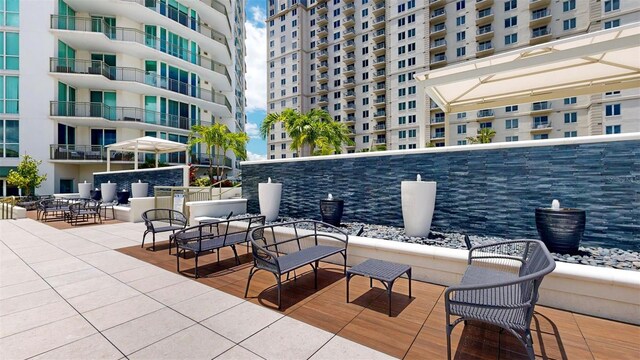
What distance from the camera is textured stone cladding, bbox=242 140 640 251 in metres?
4.71

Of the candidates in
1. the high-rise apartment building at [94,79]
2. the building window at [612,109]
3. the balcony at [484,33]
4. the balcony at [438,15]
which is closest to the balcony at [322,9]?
the balcony at [438,15]

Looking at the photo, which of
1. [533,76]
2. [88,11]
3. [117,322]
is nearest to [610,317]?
[117,322]

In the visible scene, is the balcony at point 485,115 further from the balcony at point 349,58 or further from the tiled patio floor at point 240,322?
the tiled patio floor at point 240,322

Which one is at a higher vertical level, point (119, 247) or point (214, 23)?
point (214, 23)

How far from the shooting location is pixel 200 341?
2.94m

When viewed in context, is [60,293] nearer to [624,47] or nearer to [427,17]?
[624,47]

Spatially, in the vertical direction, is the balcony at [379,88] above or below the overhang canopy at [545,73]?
above

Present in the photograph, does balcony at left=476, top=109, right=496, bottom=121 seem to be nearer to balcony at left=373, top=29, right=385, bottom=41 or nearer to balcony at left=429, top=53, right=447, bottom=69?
balcony at left=429, top=53, right=447, bottom=69

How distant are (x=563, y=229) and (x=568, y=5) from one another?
53073 mm

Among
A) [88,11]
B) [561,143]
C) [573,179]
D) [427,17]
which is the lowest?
[573,179]

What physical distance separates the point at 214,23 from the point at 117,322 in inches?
1421

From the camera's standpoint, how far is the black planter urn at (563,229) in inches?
171

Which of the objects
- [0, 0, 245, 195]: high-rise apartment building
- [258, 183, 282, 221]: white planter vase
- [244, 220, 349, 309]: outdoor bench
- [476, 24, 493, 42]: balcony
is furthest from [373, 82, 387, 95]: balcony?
[244, 220, 349, 309]: outdoor bench

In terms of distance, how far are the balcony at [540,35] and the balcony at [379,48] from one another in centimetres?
2418
